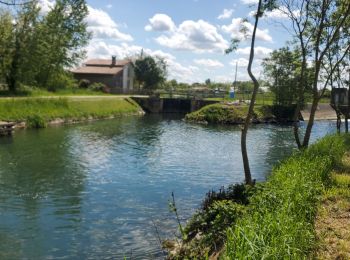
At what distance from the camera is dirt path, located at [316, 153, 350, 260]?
26.7 feet

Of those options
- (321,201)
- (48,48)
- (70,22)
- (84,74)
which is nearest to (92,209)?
(321,201)

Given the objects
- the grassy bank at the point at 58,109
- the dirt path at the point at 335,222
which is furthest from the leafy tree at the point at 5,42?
Result: the dirt path at the point at 335,222

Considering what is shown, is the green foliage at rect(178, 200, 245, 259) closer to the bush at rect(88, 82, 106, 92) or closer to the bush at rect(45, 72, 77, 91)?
the bush at rect(45, 72, 77, 91)

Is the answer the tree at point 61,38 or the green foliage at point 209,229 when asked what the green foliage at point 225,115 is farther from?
the green foliage at point 209,229

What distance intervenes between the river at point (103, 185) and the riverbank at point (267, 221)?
5.71 feet

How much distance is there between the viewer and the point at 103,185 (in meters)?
19.5

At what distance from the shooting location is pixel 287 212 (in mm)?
8719

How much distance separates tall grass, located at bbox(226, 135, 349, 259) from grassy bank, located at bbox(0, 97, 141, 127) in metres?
32.0

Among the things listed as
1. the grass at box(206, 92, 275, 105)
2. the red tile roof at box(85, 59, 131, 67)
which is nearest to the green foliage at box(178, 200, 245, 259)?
the grass at box(206, 92, 275, 105)

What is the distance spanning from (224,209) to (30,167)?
14.3 metres

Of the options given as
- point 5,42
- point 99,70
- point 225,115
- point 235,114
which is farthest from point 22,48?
point 99,70

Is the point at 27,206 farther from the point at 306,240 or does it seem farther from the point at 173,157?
the point at 173,157

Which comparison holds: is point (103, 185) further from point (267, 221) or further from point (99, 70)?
point (99, 70)

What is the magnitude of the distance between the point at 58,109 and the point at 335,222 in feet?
138
